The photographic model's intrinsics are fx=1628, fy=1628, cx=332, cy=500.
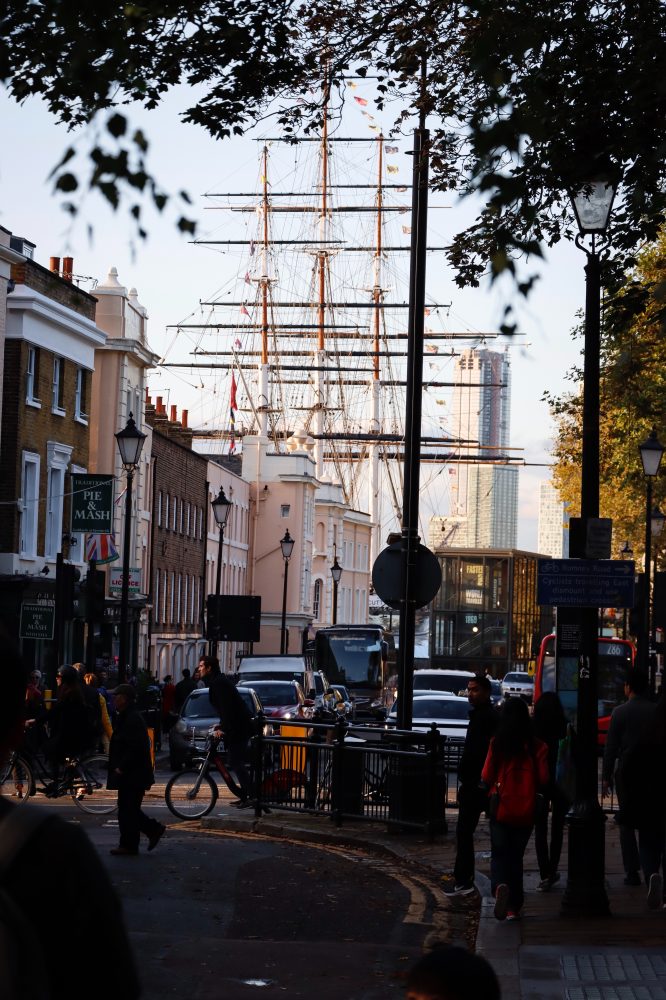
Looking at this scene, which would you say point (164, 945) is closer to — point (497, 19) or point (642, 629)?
point (497, 19)

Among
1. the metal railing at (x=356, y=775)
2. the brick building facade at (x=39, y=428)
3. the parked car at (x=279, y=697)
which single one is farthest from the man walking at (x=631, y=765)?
the brick building facade at (x=39, y=428)

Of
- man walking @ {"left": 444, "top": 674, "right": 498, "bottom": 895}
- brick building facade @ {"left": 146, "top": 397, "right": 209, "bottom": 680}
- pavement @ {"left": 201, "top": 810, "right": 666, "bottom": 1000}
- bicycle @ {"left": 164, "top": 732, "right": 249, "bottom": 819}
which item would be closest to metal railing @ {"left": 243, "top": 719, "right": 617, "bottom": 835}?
bicycle @ {"left": 164, "top": 732, "right": 249, "bottom": 819}

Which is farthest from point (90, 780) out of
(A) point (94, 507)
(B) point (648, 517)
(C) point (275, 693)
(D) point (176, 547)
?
(D) point (176, 547)

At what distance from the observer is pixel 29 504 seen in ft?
147

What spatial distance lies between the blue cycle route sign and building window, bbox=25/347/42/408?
3346cm

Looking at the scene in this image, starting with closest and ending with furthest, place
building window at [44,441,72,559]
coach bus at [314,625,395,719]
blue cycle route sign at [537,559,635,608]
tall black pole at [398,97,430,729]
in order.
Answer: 1. blue cycle route sign at [537,559,635,608]
2. tall black pole at [398,97,430,729]
3. building window at [44,441,72,559]
4. coach bus at [314,625,395,719]

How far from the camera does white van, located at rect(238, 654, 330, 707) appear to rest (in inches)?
1708

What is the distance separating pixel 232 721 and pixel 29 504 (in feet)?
83.4

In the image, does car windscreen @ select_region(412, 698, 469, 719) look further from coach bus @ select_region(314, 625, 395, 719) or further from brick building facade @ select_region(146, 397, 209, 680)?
brick building facade @ select_region(146, 397, 209, 680)

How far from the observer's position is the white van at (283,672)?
142 ft

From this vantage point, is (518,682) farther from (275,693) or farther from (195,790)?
(195,790)

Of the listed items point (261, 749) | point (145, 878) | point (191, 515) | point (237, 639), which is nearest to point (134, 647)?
point (237, 639)

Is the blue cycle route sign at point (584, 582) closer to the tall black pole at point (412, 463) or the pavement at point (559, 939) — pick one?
the pavement at point (559, 939)

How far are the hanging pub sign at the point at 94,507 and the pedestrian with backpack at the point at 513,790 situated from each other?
65.8 feet
